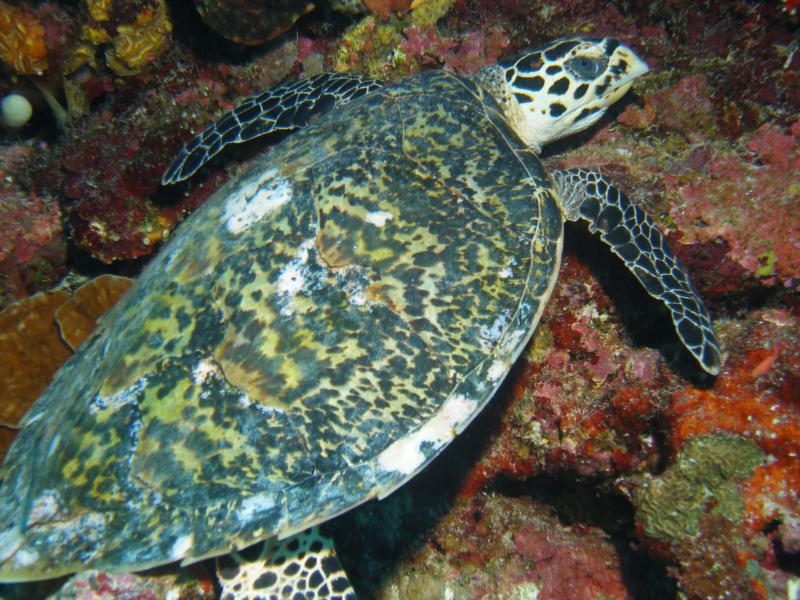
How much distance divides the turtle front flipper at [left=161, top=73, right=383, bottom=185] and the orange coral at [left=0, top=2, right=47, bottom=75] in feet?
4.77

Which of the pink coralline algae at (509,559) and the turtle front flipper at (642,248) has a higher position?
the turtle front flipper at (642,248)

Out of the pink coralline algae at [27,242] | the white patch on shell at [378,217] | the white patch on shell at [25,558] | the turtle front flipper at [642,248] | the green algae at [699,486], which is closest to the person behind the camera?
the white patch on shell at [25,558]

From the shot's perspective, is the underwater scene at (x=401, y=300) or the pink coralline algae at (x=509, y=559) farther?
the pink coralline algae at (x=509, y=559)

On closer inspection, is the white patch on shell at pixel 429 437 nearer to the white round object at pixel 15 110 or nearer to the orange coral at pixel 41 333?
the orange coral at pixel 41 333

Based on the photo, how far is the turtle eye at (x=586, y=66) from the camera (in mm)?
2875

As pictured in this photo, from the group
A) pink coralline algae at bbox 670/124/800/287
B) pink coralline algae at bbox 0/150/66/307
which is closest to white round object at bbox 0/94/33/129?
pink coralline algae at bbox 0/150/66/307

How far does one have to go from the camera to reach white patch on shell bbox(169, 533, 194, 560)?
1776 mm

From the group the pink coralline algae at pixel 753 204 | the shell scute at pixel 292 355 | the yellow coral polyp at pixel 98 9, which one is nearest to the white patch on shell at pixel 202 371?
the shell scute at pixel 292 355

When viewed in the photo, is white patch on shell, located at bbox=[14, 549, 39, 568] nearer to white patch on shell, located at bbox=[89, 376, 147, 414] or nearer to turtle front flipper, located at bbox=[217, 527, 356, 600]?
white patch on shell, located at bbox=[89, 376, 147, 414]

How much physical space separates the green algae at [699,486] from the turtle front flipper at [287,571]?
1.54m

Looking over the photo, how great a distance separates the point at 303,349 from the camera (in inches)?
74.9

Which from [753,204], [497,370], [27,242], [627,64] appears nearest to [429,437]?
[497,370]

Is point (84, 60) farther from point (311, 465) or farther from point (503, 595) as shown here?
point (503, 595)

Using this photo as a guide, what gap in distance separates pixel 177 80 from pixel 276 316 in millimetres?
2731
